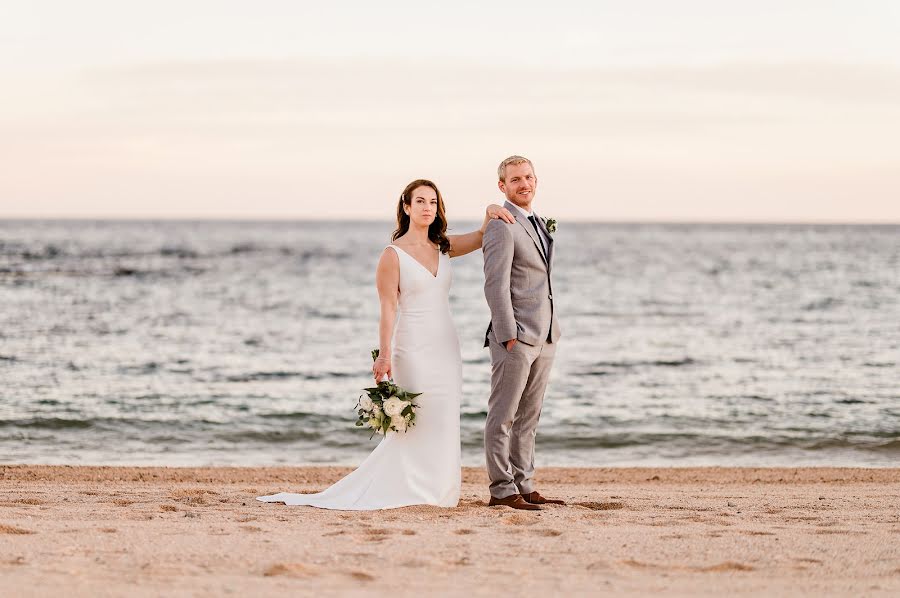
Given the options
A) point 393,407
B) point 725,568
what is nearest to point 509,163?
point 393,407

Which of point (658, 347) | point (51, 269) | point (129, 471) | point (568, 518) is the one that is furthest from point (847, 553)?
point (51, 269)

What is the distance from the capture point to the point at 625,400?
13578mm

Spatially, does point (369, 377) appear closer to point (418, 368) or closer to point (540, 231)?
point (418, 368)

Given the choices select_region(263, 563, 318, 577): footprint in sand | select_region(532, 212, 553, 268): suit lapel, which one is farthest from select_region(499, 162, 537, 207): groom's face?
select_region(263, 563, 318, 577): footprint in sand

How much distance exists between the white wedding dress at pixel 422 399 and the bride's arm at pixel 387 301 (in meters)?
0.05

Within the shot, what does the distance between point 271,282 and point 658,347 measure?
21898 millimetres

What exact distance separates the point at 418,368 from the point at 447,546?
1473mm

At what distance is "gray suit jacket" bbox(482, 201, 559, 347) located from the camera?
232 inches

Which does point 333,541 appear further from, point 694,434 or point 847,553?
point 694,434

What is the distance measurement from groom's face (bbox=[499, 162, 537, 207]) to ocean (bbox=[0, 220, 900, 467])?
480 cm

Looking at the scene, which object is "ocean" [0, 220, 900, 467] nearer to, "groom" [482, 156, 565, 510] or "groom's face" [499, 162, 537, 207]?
"groom" [482, 156, 565, 510]

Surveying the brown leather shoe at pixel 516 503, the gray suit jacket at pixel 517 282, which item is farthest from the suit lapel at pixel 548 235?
the brown leather shoe at pixel 516 503

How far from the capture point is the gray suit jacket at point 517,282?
5.89 metres

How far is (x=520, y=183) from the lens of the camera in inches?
239
